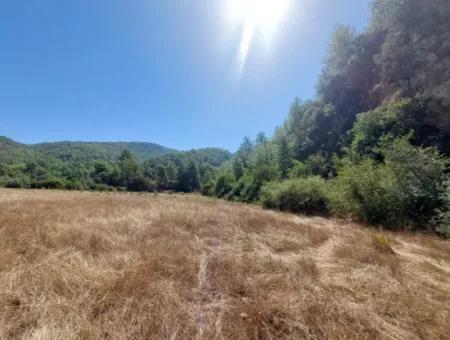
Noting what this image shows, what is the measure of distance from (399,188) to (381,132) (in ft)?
24.7

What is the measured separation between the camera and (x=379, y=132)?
14.4 m

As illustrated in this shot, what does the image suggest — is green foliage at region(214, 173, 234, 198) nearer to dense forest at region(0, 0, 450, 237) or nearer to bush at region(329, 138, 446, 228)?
dense forest at region(0, 0, 450, 237)

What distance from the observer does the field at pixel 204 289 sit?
1.97 meters

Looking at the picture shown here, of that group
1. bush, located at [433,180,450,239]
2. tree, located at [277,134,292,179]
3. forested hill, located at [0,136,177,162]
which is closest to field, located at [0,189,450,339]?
bush, located at [433,180,450,239]

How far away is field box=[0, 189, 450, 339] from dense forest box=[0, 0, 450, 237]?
15.1 feet

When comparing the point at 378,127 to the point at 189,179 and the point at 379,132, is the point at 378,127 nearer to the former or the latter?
the point at 379,132

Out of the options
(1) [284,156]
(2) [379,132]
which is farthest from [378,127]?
(1) [284,156]

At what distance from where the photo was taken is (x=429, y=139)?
42.3 feet

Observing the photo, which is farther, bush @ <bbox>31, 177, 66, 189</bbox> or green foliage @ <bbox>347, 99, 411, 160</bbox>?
bush @ <bbox>31, 177, 66, 189</bbox>

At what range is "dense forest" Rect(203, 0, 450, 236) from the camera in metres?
8.37

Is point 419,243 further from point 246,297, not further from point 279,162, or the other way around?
point 279,162

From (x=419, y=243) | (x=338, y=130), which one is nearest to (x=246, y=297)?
(x=419, y=243)

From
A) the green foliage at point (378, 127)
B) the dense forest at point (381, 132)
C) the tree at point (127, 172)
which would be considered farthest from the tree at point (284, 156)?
the tree at point (127, 172)

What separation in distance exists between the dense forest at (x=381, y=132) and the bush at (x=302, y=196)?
0.07 meters
